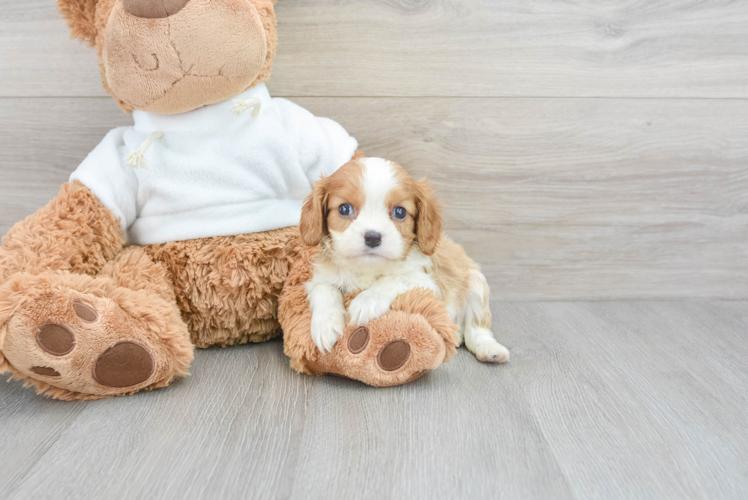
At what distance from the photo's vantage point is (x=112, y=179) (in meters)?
1.05

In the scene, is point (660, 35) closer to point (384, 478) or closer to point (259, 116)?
point (259, 116)

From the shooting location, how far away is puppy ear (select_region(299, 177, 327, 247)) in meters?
0.98

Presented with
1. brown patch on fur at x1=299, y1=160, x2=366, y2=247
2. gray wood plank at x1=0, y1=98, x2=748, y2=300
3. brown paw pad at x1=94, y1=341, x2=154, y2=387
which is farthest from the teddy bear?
gray wood plank at x1=0, y1=98, x2=748, y2=300

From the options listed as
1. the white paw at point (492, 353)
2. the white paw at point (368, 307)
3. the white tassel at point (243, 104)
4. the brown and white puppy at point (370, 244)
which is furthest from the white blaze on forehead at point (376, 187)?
the white paw at point (492, 353)

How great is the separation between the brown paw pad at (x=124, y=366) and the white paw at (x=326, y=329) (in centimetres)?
28

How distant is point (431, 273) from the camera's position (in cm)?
106

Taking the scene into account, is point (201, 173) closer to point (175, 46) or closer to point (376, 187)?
point (175, 46)

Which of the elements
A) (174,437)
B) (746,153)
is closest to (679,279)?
(746,153)

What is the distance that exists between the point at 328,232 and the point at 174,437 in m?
0.43

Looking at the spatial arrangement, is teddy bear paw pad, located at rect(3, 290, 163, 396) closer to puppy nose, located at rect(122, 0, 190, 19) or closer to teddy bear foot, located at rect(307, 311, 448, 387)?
teddy bear foot, located at rect(307, 311, 448, 387)

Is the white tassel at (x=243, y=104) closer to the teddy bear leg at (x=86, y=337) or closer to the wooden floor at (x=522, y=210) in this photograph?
the wooden floor at (x=522, y=210)

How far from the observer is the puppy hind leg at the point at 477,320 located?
1138 mm

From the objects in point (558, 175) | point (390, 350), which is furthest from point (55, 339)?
point (558, 175)

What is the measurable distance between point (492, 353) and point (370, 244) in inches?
14.6
